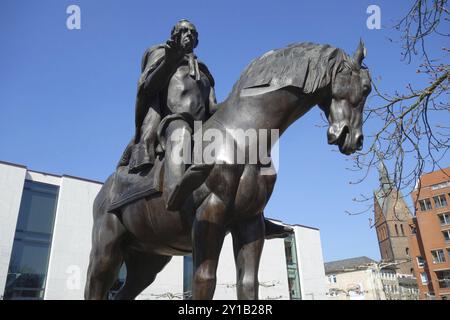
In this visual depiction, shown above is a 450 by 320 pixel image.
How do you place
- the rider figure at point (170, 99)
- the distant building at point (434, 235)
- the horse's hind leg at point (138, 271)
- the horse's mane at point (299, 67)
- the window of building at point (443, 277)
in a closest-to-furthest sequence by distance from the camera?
the horse's mane at point (299, 67) < the rider figure at point (170, 99) < the horse's hind leg at point (138, 271) < the window of building at point (443, 277) < the distant building at point (434, 235)

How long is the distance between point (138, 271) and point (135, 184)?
95 cm

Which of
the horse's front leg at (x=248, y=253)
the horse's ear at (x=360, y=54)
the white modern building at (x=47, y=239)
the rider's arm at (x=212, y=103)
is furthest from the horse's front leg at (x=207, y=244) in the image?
the white modern building at (x=47, y=239)

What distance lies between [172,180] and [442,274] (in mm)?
58318

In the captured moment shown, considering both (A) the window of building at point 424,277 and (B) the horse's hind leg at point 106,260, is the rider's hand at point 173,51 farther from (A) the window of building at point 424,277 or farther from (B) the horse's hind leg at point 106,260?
(A) the window of building at point 424,277

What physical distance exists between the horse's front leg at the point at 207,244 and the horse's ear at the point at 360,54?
1.44m

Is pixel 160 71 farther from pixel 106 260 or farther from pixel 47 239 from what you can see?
pixel 47 239

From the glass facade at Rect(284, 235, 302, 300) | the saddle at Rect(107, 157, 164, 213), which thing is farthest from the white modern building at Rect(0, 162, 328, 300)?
the saddle at Rect(107, 157, 164, 213)

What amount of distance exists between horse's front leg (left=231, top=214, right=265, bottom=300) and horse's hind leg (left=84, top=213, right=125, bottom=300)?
1.12 m

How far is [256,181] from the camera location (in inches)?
101

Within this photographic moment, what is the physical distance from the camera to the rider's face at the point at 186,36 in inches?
112

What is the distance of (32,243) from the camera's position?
70.2 feet

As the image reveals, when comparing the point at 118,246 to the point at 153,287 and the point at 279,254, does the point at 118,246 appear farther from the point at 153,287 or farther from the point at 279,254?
the point at 279,254

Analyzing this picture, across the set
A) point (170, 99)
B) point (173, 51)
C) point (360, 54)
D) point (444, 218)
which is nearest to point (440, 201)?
point (444, 218)

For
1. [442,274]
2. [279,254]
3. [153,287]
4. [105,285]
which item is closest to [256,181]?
[105,285]
